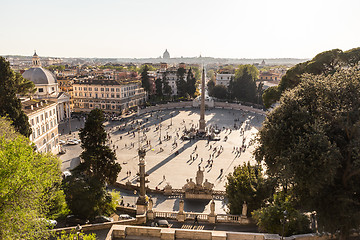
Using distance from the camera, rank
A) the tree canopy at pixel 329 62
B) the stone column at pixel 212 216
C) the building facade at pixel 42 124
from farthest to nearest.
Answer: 1. the building facade at pixel 42 124
2. the tree canopy at pixel 329 62
3. the stone column at pixel 212 216

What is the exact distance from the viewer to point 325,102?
13.2 meters

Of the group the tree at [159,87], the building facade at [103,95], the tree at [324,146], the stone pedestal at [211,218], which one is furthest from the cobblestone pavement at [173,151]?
the tree at [159,87]

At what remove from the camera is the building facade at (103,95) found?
219 ft

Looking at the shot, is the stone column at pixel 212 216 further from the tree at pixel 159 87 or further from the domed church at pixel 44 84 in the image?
the tree at pixel 159 87

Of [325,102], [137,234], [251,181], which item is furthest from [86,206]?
[325,102]

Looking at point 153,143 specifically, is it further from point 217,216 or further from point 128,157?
point 217,216

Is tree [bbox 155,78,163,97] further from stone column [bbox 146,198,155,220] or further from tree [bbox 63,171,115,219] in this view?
stone column [bbox 146,198,155,220]

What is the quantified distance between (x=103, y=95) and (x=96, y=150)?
5018cm

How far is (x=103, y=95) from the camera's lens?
6812 cm

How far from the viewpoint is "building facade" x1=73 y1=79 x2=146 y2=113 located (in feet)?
219

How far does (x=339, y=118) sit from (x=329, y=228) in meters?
4.48

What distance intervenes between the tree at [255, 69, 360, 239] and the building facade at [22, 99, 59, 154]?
2618 cm

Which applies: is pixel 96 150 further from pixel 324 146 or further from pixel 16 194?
pixel 324 146

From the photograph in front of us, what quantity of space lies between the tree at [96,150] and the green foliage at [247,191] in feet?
27.8
